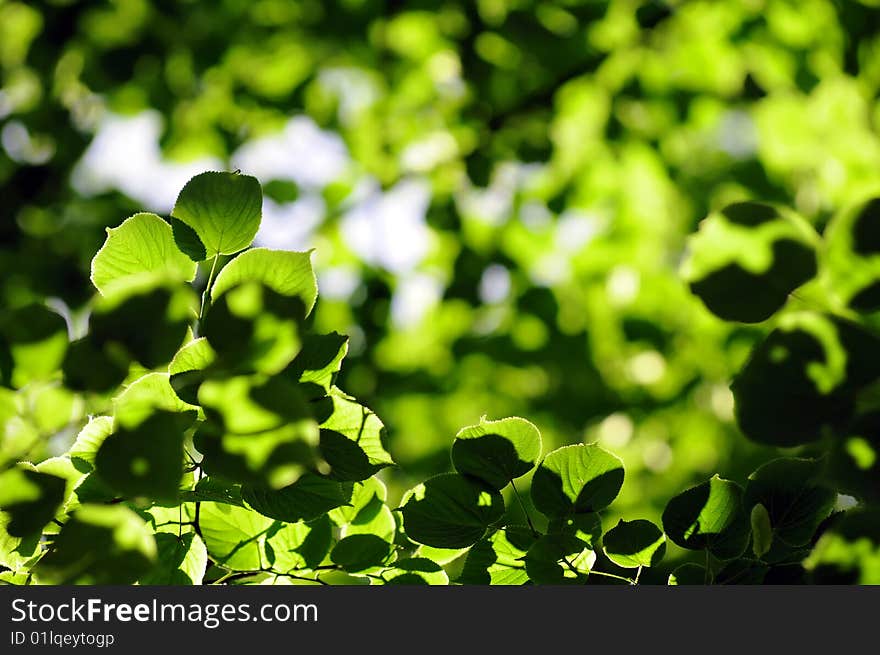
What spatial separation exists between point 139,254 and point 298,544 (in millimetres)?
221

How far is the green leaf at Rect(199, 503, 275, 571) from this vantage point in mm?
490

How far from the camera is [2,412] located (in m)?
0.38

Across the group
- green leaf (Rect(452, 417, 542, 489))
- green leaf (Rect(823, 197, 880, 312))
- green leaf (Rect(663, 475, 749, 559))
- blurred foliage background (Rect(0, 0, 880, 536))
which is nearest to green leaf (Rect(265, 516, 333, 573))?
green leaf (Rect(452, 417, 542, 489))

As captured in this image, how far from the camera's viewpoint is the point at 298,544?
0.51m

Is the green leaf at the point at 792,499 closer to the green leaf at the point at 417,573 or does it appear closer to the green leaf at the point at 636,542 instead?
the green leaf at the point at 636,542

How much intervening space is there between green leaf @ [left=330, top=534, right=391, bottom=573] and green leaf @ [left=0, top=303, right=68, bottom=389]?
0.23 metres

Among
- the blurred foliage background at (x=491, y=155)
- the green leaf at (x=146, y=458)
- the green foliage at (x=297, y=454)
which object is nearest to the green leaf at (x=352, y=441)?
the green foliage at (x=297, y=454)

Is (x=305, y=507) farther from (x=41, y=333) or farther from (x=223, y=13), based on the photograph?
(x=223, y=13)

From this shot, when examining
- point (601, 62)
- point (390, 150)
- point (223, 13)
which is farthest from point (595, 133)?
point (223, 13)

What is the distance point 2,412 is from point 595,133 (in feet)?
7.84

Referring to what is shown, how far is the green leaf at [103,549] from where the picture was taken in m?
0.37

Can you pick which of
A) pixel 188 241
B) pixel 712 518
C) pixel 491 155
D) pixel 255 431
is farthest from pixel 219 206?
pixel 491 155

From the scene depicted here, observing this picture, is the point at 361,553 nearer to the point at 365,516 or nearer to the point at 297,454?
the point at 365,516

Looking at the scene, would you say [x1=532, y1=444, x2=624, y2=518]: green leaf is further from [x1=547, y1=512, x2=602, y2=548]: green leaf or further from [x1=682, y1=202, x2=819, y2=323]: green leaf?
[x1=682, y1=202, x2=819, y2=323]: green leaf
